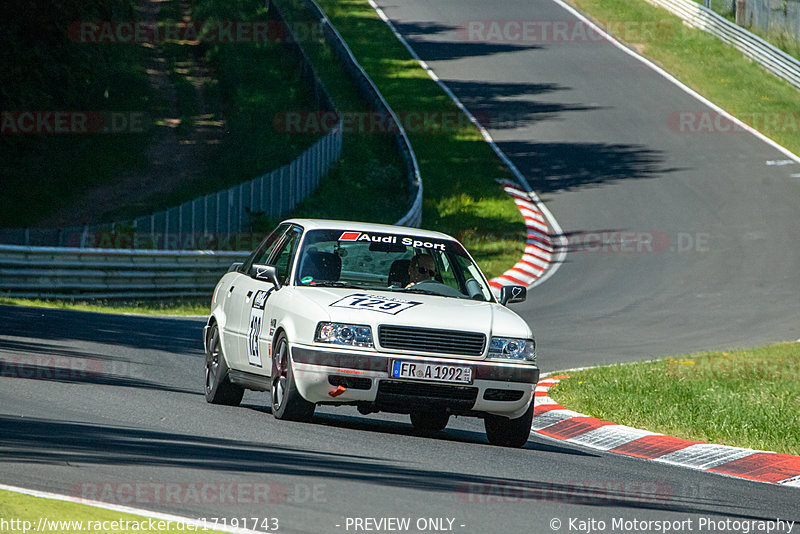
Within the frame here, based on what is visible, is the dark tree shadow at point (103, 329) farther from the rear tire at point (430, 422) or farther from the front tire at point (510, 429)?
the front tire at point (510, 429)

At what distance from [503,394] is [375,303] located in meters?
1.15

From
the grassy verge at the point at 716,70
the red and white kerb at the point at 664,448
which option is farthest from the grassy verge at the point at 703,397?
the grassy verge at the point at 716,70

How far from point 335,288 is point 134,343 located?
5.79 metres

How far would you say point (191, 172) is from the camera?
3650 cm

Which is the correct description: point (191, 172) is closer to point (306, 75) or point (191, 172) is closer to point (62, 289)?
point (306, 75)

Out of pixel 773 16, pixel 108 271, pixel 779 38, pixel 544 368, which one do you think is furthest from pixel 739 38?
pixel 544 368

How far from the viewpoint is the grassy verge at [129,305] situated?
1941 cm

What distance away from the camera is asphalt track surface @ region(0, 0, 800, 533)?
7.09 metres

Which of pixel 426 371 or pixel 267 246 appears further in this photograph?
pixel 267 246

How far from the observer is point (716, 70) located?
151 ft

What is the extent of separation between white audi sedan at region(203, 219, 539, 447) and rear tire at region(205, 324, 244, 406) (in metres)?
0.09

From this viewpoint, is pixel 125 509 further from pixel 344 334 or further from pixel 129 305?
pixel 129 305

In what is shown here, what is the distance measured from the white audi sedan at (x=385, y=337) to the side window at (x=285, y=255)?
0.9 inches

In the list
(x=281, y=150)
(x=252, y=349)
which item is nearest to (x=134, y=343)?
(x=252, y=349)
